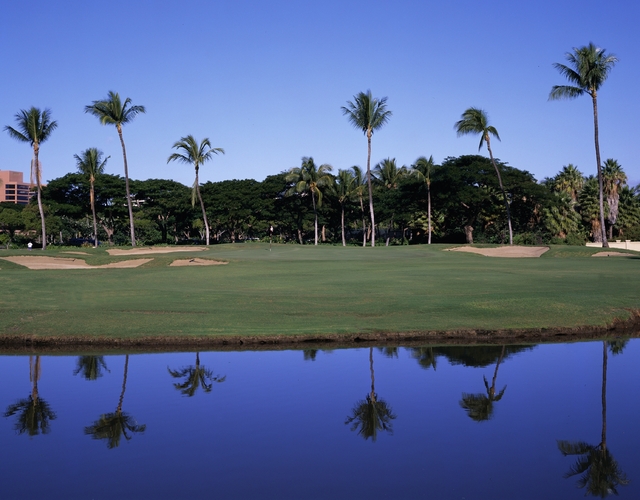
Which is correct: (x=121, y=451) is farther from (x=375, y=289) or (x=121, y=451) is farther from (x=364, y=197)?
(x=364, y=197)

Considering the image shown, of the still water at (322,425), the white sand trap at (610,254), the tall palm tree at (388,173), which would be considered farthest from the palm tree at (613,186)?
the still water at (322,425)

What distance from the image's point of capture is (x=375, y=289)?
25.5 m

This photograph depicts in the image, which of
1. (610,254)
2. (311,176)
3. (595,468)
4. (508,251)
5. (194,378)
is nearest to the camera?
(595,468)

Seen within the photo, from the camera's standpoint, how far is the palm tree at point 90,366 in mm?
14422

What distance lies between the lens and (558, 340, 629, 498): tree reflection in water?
324 inches

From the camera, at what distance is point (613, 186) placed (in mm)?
93375

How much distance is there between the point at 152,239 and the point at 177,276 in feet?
242

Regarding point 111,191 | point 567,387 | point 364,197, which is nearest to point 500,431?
point 567,387

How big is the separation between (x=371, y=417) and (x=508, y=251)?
37052 millimetres

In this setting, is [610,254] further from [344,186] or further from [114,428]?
[344,186]

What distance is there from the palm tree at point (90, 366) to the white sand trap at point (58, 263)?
20.7m

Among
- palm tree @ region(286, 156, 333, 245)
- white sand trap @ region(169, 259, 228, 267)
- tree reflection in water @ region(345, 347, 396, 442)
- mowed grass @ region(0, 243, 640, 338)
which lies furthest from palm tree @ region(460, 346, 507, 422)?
palm tree @ region(286, 156, 333, 245)

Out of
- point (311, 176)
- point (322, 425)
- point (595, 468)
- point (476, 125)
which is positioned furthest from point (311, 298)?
point (311, 176)

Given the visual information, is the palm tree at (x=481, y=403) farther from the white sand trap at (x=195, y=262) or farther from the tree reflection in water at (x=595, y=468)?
the white sand trap at (x=195, y=262)
